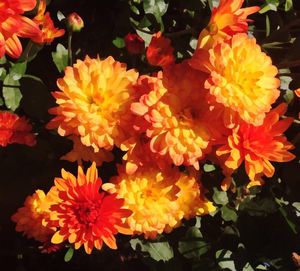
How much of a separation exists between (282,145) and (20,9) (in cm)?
54

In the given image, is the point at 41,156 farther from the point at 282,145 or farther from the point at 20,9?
the point at 282,145

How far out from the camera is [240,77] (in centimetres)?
110

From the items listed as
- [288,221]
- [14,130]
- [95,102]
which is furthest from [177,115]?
[288,221]

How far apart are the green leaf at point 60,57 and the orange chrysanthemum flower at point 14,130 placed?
144 millimetres

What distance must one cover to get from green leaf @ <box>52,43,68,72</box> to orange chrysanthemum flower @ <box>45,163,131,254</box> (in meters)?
0.29

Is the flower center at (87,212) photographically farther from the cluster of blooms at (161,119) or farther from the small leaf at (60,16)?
the small leaf at (60,16)

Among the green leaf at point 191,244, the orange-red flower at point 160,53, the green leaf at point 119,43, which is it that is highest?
the orange-red flower at point 160,53

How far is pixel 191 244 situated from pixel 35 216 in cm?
37

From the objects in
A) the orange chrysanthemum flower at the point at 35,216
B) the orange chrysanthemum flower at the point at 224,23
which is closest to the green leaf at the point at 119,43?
the orange chrysanthemum flower at the point at 224,23

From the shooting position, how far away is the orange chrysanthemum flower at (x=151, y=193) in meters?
→ 1.21

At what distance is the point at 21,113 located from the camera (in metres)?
1.51

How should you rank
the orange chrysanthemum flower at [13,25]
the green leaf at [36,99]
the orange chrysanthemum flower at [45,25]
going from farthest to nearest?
1. the green leaf at [36,99]
2. the orange chrysanthemum flower at [45,25]
3. the orange chrysanthemum flower at [13,25]

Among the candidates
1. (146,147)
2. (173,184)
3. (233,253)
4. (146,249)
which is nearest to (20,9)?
(146,147)

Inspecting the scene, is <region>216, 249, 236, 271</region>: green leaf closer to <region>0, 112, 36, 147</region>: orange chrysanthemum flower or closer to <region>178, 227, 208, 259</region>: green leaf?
<region>178, 227, 208, 259</region>: green leaf
